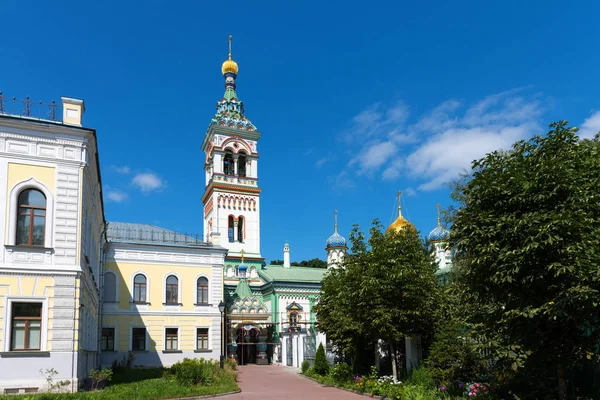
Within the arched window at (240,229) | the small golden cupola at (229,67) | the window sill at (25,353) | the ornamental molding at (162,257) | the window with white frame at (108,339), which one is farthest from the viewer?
the small golden cupola at (229,67)

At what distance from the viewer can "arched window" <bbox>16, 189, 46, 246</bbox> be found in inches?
600

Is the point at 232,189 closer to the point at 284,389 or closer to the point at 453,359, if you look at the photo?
the point at 284,389

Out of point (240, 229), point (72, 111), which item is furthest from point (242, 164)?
point (72, 111)

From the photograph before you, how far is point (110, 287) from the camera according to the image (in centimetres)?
2758

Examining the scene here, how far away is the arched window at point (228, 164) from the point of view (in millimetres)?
46844

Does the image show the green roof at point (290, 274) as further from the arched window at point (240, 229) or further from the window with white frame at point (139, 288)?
the window with white frame at point (139, 288)

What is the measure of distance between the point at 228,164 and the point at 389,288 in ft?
106

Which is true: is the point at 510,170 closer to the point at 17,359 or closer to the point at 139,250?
the point at 17,359

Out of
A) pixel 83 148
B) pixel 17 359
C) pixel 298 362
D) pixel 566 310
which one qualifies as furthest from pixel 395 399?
pixel 298 362

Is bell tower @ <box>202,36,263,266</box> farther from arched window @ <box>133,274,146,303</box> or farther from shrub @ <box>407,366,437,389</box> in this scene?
shrub @ <box>407,366,437,389</box>

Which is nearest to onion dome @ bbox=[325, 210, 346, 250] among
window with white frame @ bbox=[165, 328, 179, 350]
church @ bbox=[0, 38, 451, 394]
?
church @ bbox=[0, 38, 451, 394]

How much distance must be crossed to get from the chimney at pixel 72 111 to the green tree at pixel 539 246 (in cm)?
1193

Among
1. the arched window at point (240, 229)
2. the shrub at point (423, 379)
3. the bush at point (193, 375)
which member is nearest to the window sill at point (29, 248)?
the bush at point (193, 375)

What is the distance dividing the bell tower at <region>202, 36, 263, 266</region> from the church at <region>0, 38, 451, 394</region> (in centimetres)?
9
